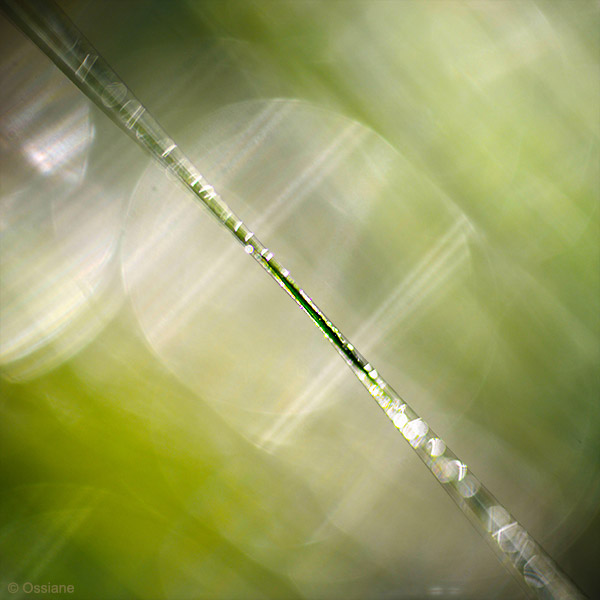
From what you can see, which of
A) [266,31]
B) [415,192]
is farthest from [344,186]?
[266,31]

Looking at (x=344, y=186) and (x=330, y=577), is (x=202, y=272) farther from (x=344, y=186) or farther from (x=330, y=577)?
(x=330, y=577)

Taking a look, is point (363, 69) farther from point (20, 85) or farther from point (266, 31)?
point (20, 85)

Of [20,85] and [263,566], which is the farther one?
[263,566]

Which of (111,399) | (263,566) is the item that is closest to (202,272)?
(111,399)

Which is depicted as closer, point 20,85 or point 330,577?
point 20,85

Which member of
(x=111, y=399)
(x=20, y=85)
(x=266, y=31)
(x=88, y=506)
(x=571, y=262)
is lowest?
(x=571, y=262)

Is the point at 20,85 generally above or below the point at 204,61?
above
